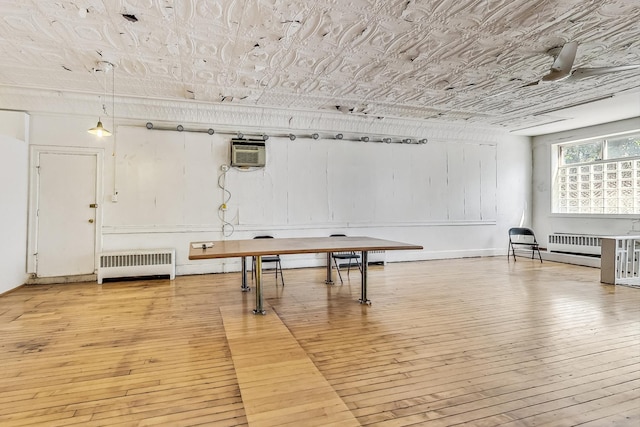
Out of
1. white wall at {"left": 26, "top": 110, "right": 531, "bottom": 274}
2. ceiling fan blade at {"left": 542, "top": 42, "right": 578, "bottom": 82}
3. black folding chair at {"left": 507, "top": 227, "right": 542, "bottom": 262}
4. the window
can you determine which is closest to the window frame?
the window

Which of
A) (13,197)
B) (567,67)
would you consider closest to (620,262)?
(567,67)

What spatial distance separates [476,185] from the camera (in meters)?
8.27

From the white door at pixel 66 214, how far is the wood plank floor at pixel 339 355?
0.62 m

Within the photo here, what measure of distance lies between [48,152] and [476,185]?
867cm

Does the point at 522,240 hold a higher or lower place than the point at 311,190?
lower

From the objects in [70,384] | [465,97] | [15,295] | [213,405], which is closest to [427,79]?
[465,97]

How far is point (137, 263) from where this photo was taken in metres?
5.71

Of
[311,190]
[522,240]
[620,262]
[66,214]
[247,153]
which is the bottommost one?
[620,262]

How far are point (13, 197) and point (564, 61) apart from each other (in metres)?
7.52

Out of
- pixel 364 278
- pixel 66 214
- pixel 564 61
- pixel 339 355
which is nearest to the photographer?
pixel 339 355

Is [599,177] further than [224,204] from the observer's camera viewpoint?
Yes

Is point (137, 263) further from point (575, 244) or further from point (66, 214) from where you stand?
point (575, 244)

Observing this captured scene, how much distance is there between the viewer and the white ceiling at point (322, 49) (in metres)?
3.14

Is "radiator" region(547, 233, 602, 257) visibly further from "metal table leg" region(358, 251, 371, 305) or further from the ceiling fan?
"metal table leg" region(358, 251, 371, 305)
